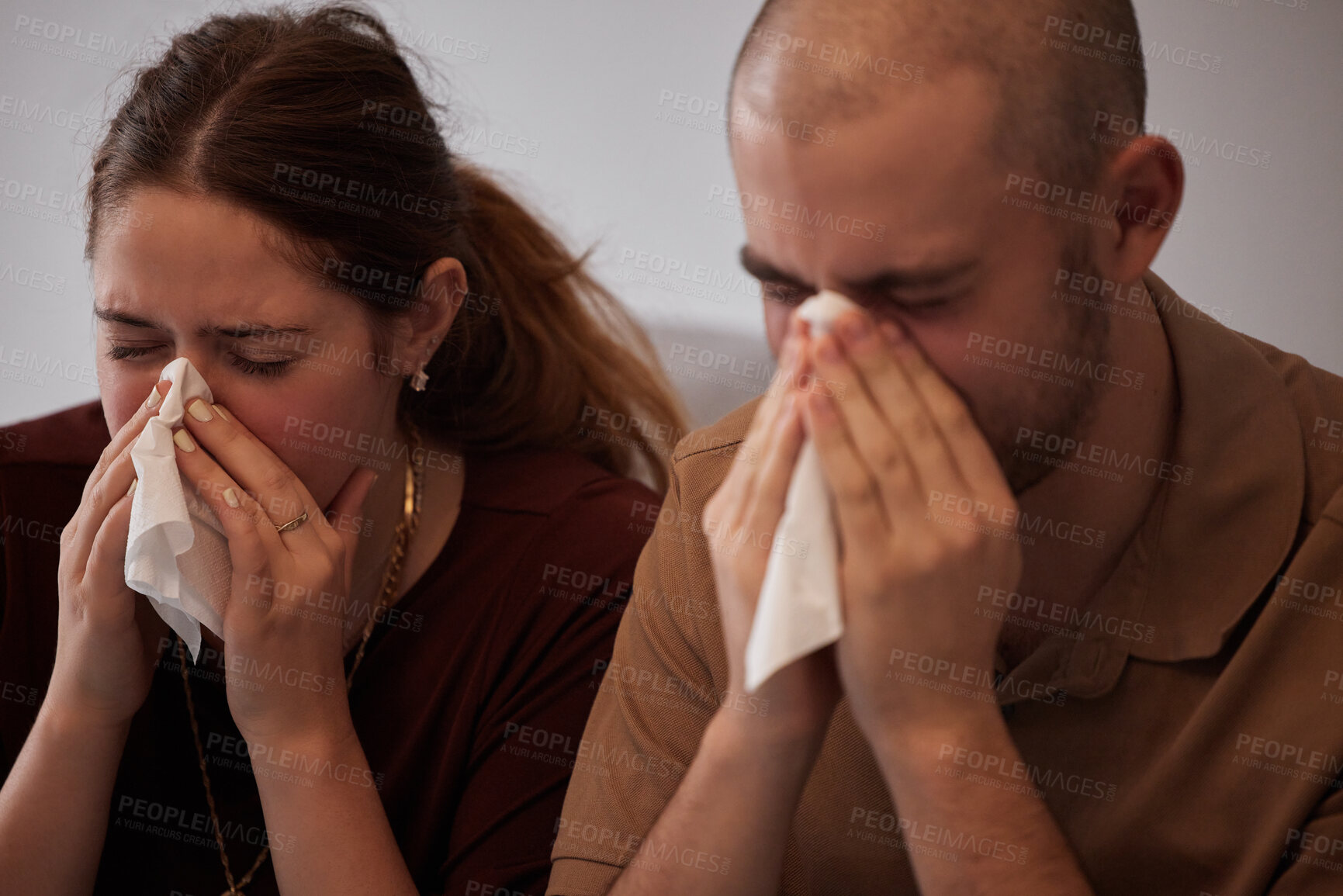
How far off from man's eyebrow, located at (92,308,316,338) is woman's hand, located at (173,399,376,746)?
0.24ft

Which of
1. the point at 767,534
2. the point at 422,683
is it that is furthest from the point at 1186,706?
the point at 422,683

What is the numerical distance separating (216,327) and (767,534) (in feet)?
2.06

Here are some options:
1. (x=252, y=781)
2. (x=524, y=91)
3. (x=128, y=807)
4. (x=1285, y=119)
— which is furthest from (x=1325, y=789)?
(x=524, y=91)

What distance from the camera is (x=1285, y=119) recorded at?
1378 millimetres

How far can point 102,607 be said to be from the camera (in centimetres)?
123

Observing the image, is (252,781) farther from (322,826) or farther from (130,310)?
(130,310)

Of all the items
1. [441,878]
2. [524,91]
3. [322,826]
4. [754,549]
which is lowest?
[441,878]

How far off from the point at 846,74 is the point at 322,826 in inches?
35.3

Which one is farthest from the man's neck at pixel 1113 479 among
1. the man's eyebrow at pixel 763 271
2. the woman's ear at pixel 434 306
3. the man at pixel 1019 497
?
the woman's ear at pixel 434 306

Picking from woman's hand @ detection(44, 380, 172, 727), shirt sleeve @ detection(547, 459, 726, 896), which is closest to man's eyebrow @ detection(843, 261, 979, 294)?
shirt sleeve @ detection(547, 459, 726, 896)

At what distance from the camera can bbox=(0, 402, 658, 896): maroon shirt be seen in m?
1.34

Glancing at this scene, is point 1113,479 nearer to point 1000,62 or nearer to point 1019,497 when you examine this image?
point 1019,497

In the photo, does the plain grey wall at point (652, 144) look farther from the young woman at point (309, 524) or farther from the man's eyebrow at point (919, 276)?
the man's eyebrow at point (919, 276)

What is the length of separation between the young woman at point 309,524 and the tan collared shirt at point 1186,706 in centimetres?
26
